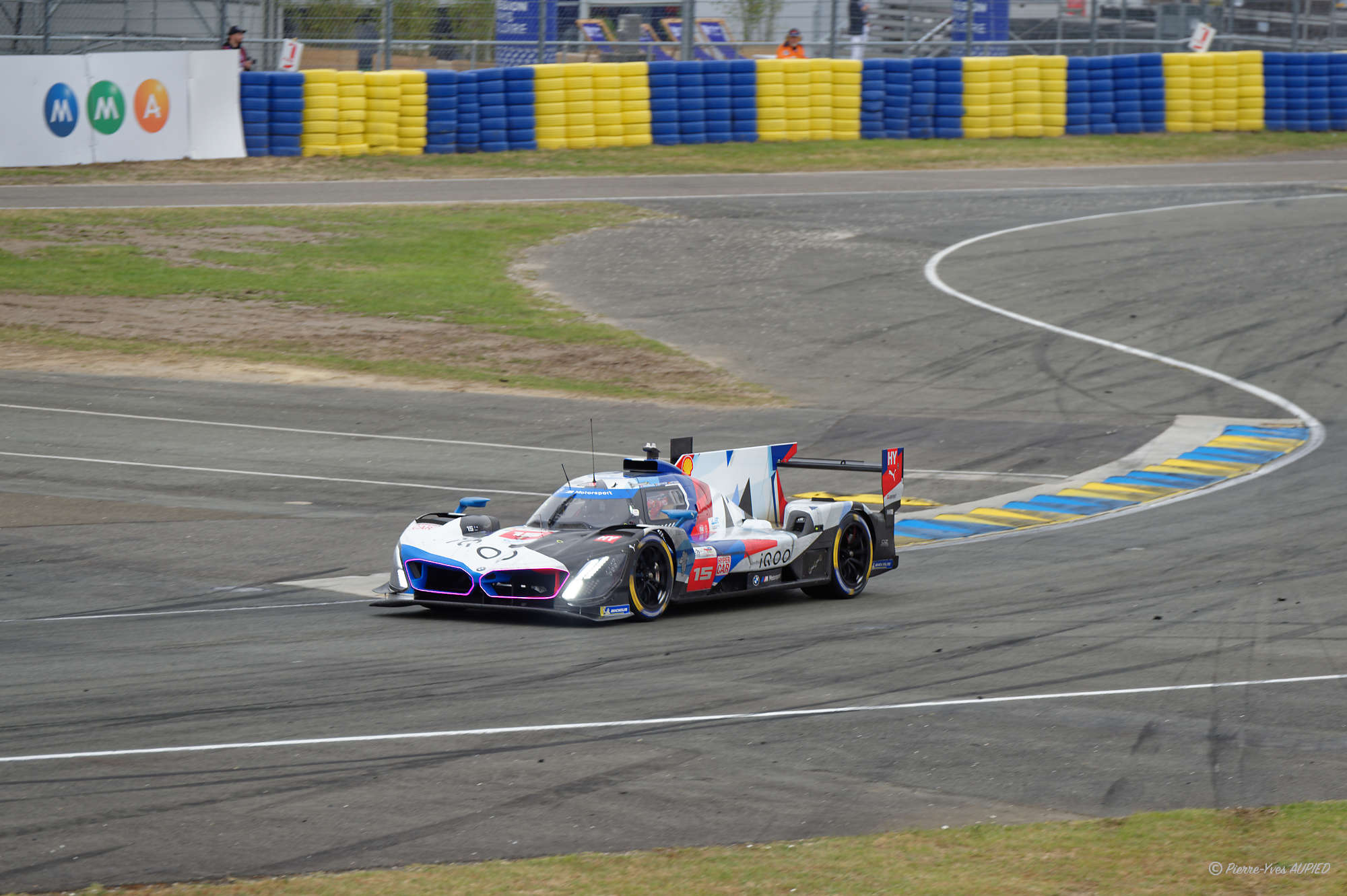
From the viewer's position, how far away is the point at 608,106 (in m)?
41.5

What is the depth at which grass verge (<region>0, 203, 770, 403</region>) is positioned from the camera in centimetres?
2672

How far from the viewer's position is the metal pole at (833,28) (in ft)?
143

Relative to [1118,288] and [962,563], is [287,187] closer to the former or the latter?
[1118,288]

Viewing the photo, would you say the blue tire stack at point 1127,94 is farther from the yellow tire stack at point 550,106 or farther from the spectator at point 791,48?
the yellow tire stack at point 550,106

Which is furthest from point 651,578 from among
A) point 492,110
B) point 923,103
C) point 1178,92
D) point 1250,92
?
point 1250,92

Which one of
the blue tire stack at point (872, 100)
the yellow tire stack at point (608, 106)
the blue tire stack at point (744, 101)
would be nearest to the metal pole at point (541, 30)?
the yellow tire stack at point (608, 106)

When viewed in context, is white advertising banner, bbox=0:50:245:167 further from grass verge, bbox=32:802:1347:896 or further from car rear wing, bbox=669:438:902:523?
grass verge, bbox=32:802:1347:896

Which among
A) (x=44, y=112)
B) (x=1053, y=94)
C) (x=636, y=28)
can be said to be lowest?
(x=44, y=112)

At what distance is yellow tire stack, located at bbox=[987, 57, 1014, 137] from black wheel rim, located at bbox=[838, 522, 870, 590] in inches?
1178

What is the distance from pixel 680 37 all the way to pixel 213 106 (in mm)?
12740

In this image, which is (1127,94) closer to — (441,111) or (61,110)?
(441,111)

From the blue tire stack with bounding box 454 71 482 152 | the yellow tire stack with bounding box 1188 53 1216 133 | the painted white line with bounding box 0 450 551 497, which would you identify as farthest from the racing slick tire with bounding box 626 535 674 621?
the yellow tire stack with bounding box 1188 53 1216 133

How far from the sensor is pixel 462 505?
44.9 ft

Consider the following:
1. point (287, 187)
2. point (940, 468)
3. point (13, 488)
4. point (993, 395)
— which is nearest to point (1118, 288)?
point (993, 395)
